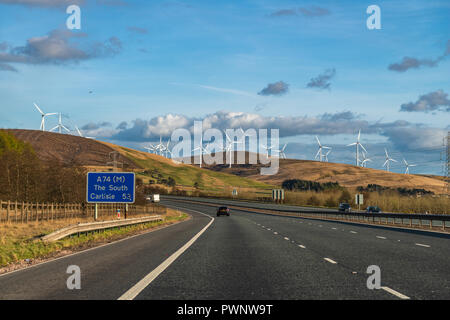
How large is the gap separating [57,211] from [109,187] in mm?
20478

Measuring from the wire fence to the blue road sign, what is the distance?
8.47 metres

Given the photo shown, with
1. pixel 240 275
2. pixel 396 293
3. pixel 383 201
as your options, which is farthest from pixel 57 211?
pixel 396 293

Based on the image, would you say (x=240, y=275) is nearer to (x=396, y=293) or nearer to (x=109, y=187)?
(x=396, y=293)

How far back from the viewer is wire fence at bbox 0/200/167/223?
1624 inches

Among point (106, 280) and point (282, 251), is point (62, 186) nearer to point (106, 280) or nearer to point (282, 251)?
point (282, 251)

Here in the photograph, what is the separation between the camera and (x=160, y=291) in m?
8.68

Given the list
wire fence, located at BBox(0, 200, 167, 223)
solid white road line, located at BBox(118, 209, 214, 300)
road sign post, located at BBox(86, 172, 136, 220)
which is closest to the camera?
solid white road line, located at BBox(118, 209, 214, 300)

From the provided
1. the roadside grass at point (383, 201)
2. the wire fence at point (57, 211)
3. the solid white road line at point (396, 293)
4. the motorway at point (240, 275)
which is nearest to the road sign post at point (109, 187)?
the wire fence at point (57, 211)

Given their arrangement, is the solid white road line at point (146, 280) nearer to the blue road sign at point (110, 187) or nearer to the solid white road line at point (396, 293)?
the solid white road line at point (396, 293)

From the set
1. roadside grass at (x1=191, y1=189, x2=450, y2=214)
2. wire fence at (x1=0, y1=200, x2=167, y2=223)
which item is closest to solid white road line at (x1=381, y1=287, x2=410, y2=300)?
wire fence at (x1=0, y1=200, x2=167, y2=223)

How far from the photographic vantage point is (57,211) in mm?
51188

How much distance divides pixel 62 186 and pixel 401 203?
42858 millimetres

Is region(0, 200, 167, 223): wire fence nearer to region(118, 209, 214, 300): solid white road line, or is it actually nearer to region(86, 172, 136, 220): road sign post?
region(86, 172, 136, 220): road sign post
